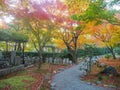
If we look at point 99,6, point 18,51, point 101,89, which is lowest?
point 101,89

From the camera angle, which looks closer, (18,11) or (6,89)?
(6,89)

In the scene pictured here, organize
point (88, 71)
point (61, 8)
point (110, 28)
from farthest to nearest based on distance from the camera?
point (110, 28) < point (61, 8) < point (88, 71)

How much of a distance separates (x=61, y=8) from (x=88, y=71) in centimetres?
689

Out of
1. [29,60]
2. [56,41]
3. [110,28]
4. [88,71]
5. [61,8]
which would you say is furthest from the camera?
[56,41]

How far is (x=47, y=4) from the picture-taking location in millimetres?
18719

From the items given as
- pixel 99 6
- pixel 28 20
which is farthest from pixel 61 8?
pixel 99 6

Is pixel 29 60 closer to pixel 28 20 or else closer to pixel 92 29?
pixel 28 20

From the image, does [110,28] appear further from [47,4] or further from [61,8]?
[47,4]

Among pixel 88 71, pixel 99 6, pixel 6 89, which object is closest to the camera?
pixel 6 89

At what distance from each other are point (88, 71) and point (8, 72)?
6.17m

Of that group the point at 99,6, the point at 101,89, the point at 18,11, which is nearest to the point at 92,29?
the point at 18,11

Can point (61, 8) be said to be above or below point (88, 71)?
above

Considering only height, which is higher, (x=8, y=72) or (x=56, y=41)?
(x=56, y=41)

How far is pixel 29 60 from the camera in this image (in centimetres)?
2402
